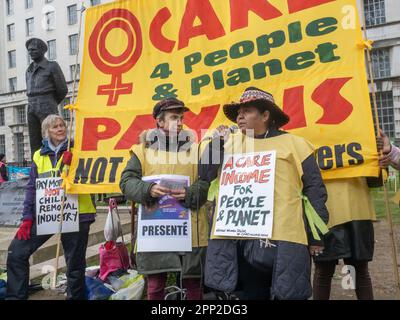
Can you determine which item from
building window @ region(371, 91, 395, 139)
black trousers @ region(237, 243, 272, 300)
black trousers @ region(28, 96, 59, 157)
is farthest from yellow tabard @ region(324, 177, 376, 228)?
building window @ region(371, 91, 395, 139)

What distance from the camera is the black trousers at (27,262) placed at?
12.3 feet

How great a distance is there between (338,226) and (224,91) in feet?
5.21

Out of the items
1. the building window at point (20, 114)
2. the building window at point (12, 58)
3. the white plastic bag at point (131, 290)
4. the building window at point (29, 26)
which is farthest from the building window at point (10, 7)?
the white plastic bag at point (131, 290)

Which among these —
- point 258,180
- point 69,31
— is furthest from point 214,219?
point 69,31

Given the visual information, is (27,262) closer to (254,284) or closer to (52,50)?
(254,284)

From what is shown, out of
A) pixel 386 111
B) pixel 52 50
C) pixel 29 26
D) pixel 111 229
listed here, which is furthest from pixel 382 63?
pixel 29 26

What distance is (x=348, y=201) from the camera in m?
3.02

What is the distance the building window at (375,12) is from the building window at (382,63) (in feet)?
6.16

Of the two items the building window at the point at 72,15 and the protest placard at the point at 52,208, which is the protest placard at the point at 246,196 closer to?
the protest placard at the point at 52,208

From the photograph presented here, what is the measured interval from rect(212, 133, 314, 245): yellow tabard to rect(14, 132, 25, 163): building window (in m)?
42.3

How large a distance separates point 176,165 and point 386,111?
26293 mm

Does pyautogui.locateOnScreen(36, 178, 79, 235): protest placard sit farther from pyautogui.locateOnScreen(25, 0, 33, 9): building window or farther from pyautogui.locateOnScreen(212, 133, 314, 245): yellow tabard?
pyautogui.locateOnScreen(25, 0, 33, 9): building window

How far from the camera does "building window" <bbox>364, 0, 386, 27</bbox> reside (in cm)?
2648
